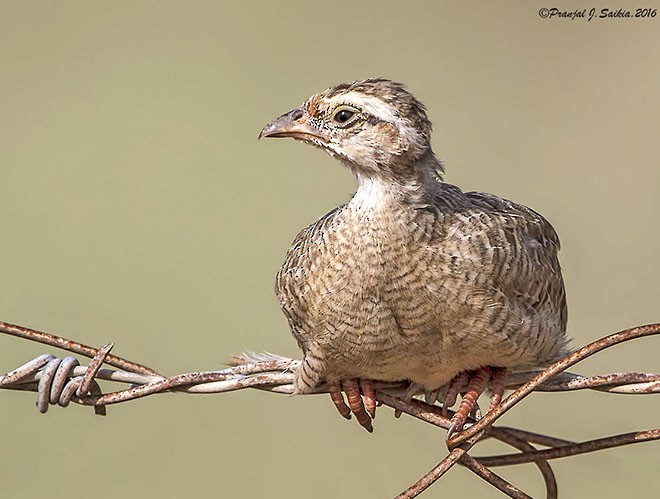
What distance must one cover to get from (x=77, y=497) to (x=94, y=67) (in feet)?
14.6

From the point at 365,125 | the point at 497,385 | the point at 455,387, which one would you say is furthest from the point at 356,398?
the point at 365,125

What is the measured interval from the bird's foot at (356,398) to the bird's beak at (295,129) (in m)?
0.94

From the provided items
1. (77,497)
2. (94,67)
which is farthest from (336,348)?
(94,67)

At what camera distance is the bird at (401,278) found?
13.1 ft

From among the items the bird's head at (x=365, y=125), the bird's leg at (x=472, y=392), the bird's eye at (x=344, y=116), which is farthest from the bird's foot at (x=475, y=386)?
the bird's eye at (x=344, y=116)

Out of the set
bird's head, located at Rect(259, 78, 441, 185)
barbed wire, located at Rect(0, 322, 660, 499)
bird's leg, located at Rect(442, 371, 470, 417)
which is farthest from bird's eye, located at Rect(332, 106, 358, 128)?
bird's leg, located at Rect(442, 371, 470, 417)

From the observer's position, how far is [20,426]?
259 inches

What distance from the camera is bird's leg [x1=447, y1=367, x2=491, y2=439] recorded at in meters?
3.93

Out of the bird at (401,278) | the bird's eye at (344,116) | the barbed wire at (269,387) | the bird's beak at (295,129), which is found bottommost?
the barbed wire at (269,387)

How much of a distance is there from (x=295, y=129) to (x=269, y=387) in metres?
0.99

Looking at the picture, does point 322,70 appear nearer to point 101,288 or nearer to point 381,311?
point 101,288

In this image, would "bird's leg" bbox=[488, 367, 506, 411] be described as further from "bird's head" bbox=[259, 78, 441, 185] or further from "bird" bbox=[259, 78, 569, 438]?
"bird's head" bbox=[259, 78, 441, 185]

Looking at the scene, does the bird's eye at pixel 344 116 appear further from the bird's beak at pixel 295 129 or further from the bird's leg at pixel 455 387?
the bird's leg at pixel 455 387

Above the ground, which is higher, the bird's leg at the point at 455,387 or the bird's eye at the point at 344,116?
the bird's eye at the point at 344,116
